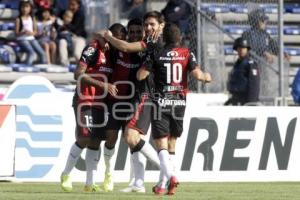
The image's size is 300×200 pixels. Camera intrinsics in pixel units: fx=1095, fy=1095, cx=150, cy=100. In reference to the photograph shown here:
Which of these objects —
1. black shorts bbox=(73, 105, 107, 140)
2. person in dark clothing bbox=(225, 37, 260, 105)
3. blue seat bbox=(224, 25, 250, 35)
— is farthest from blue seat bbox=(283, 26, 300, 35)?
black shorts bbox=(73, 105, 107, 140)

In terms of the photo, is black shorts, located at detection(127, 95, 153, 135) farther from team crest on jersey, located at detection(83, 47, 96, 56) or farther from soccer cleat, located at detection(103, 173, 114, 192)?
soccer cleat, located at detection(103, 173, 114, 192)

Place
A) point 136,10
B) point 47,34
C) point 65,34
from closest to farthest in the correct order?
point 136,10, point 47,34, point 65,34

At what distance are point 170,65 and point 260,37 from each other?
266 inches

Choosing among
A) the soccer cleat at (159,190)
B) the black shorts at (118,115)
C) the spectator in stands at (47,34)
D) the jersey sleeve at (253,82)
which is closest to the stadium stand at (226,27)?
the spectator in stands at (47,34)

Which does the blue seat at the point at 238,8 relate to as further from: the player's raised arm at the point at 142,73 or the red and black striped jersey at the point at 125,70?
the player's raised arm at the point at 142,73

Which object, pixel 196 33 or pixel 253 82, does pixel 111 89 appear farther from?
pixel 196 33

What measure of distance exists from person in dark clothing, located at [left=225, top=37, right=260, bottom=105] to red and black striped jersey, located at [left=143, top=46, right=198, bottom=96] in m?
6.12

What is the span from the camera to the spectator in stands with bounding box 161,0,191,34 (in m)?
21.5

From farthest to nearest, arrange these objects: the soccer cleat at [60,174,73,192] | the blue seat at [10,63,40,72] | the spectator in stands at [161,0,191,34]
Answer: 1. the blue seat at [10,63,40,72]
2. the spectator in stands at [161,0,191,34]
3. the soccer cleat at [60,174,73,192]

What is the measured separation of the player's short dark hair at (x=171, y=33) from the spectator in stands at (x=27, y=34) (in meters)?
8.60

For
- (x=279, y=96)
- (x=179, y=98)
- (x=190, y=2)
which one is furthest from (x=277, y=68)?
(x=179, y=98)

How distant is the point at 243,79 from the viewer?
65.7 feet

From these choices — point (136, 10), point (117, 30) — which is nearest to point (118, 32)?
point (117, 30)

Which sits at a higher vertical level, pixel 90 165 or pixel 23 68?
pixel 23 68
